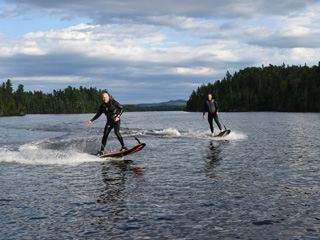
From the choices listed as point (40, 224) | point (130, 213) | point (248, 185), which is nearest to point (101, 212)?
point (130, 213)

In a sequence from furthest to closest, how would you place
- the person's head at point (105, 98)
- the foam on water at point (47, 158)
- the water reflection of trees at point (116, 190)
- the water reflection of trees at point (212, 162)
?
the person's head at point (105, 98) < the foam on water at point (47, 158) < the water reflection of trees at point (212, 162) < the water reflection of trees at point (116, 190)

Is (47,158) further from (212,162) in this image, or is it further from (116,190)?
(116,190)

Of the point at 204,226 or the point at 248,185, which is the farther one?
the point at 248,185

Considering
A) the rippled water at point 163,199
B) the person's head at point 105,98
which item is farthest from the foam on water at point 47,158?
the person's head at point 105,98

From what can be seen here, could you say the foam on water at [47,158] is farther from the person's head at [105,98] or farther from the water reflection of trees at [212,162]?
the water reflection of trees at [212,162]

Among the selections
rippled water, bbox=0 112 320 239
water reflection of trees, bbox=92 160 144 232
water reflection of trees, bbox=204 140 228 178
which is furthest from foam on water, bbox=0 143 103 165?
water reflection of trees, bbox=204 140 228 178

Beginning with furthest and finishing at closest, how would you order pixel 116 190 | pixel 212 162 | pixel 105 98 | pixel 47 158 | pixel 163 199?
pixel 47 158
pixel 105 98
pixel 212 162
pixel 116 190
pixel 163 199

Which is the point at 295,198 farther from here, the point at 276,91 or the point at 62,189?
the point at 276,91

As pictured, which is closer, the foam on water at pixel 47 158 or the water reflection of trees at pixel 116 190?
the water reflection of trees at pixel 116 190

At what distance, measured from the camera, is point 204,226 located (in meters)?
6.68

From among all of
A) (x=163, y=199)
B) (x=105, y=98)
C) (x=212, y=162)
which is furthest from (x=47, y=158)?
(x=163, y=199)

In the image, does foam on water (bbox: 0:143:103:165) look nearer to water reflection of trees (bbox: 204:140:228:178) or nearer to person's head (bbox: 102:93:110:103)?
person's head (bbox: 102:93:110:103)

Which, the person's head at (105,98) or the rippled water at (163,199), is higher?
the person's head at (105,98)

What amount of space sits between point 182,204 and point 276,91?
199 m
